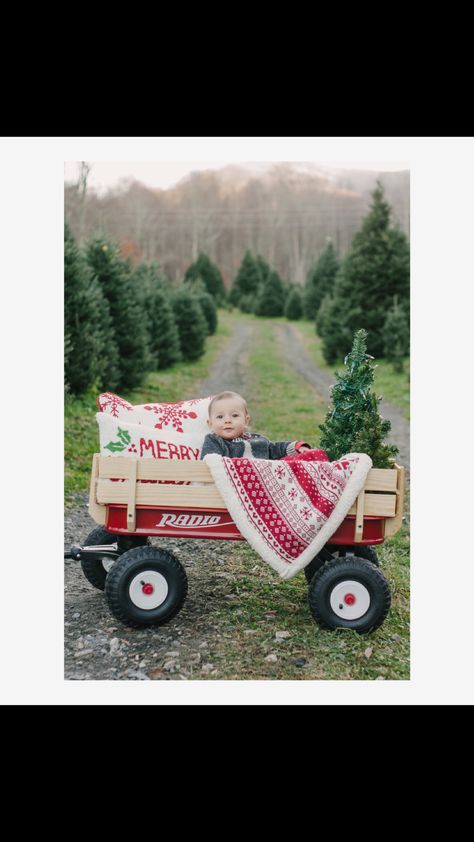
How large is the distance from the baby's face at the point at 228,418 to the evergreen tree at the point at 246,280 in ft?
21.7

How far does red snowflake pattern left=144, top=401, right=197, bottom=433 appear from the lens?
152 inches

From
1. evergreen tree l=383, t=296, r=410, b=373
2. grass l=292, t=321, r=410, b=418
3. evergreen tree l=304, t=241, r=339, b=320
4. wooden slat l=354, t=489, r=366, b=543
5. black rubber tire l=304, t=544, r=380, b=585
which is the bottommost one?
black rubber tire l=304, t=544, r=380, b=585

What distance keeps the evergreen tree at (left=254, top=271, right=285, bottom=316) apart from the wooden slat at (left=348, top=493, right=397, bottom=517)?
937cm

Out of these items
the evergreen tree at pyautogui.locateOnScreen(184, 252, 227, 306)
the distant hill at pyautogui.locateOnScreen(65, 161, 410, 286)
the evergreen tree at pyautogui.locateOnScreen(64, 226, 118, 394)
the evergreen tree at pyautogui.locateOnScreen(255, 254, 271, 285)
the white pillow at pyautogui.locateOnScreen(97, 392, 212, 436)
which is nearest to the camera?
the white pillow at pyautogui.locateOnScreen(97, 392, 212, 436)

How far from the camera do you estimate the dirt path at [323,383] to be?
8211mm

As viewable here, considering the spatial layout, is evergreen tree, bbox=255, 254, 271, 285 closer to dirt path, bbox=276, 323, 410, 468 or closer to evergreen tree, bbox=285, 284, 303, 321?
dirt path, bbox=276, 323, 410, 468

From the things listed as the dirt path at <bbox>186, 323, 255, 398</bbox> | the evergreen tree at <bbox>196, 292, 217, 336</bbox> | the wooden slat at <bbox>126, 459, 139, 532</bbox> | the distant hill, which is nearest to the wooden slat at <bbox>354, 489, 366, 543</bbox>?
the wooden slat at <bbox>126, 459, 139, 532</bbox>

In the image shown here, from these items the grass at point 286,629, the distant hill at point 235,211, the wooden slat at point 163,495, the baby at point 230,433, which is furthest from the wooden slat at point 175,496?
the distant hill at point 235,211

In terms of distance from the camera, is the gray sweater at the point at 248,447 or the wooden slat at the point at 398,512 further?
the gray sweater at the point at 248,447

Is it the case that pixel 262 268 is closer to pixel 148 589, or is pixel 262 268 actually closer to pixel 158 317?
pixel 158 317

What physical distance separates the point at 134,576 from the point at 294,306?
1347cm

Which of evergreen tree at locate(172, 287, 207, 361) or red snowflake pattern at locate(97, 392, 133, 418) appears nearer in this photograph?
red snowflake pattern at locate(97, 392, 133, 418)

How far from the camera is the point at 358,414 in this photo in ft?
12.8

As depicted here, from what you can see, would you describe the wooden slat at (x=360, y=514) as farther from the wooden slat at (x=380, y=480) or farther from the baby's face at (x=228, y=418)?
the baby's face at (x=228, y=418)
